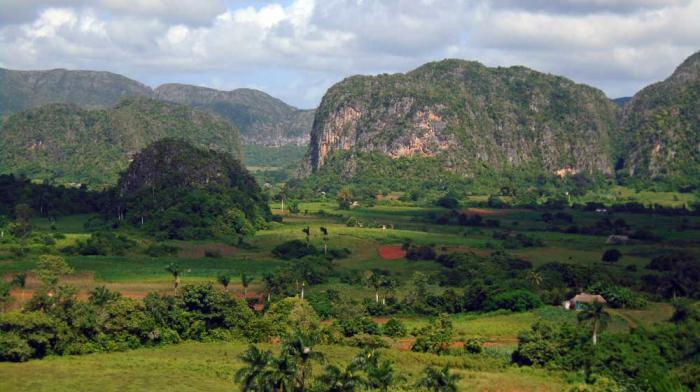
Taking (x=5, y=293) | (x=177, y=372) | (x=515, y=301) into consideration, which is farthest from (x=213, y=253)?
(x=177, y=372)

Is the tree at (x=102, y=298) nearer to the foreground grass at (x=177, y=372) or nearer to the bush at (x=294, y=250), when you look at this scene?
the foreground grass at (x=177, y=372)

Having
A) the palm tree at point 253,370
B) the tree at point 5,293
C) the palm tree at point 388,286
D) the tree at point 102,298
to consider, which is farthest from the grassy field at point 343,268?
the palm tree at point 253,370

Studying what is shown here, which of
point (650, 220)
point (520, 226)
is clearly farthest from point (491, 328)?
point (650, 220)

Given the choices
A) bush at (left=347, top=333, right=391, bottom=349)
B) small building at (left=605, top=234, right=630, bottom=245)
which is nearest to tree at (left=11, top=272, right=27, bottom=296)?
bush at (left=347, top=333, right=391, bottom=349)

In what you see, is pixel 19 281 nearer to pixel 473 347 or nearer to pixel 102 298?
pixel 102 298

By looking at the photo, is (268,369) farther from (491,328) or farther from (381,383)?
(491,328)

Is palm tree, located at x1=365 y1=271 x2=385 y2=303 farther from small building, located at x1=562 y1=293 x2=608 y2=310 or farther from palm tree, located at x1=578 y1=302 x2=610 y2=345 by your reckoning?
palm tree, located at x1=578 y1=302 x2=610 y2=345
